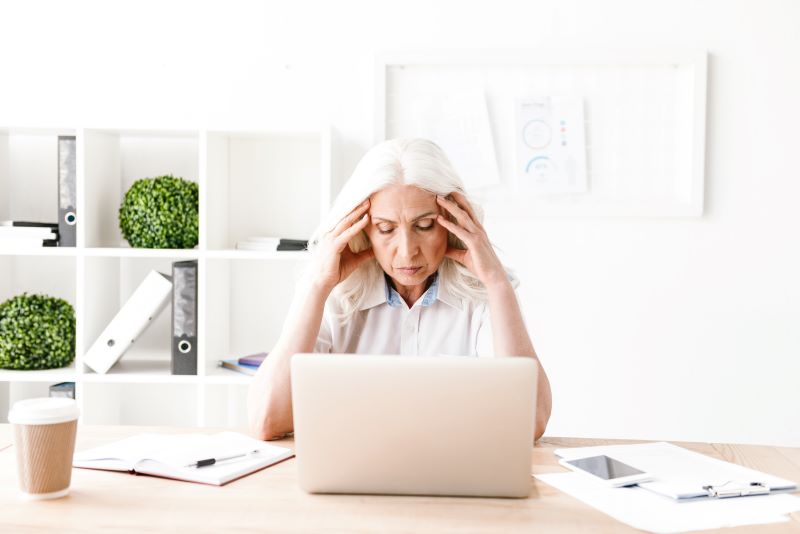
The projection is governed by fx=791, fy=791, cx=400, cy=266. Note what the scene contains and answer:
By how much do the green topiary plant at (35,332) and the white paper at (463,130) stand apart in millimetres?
1370

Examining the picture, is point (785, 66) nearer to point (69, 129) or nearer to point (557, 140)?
point (557, 140)

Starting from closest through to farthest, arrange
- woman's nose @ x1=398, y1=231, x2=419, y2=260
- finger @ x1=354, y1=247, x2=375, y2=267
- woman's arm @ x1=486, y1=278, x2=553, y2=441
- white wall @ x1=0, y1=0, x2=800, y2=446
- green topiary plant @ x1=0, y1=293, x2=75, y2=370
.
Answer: woman's arm @ x1=486, y1=278, x2=553, y2=441
woman's nose @ x1=398, y1=231, x2=419, y2=260
finger @ x1=354, y1=247, x2=375, y2=267
green topiary plant @ x1=0, y1=293, x2=75, y2=370
white wall @ x1=0, y1=0, x2=800, y2=446

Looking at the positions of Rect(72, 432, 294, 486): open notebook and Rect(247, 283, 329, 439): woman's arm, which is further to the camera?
Rect(247, 283, 329, 439): woman's arm

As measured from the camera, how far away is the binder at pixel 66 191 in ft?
8.48

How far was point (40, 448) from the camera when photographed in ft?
3.75

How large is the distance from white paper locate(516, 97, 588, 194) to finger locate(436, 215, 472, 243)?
0.97m

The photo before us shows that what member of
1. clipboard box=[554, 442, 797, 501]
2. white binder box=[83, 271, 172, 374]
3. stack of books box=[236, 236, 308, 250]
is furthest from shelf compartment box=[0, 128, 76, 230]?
clipboard box=[554, 442, 797, 501]

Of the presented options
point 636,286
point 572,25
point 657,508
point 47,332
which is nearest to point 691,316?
point 636,286

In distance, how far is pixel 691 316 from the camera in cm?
278

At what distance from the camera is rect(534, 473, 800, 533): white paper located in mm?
1063

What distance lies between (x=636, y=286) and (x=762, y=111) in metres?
0.74

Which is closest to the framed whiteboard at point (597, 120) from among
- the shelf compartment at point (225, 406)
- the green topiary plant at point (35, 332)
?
the shelf compartment at point (225, 406)

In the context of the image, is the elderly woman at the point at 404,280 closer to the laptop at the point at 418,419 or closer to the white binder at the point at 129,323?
the laptop at the point at 418,419

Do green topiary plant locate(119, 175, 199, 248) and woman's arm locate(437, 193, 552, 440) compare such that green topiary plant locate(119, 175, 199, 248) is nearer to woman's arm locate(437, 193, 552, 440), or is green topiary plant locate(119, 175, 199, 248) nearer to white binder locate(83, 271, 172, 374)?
white binder locate(83, 271, 172, 374)
